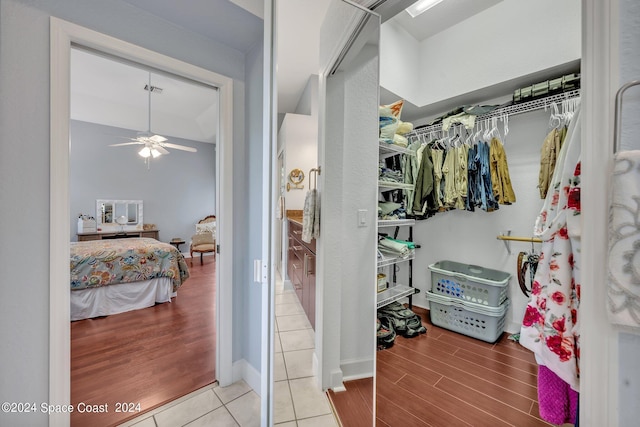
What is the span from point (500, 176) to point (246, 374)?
8.49 ft

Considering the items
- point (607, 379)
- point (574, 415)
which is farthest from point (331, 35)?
point (574, 415)

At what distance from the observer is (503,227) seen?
212 cm

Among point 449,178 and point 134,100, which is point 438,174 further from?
point 134,100

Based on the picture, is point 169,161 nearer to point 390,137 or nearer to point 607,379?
point 390,137

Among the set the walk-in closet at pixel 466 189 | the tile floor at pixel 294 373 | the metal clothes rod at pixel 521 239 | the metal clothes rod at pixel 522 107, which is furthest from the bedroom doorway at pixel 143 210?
the metal clothes rod at pixel 521 239

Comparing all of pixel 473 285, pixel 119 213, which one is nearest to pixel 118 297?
pixel 119 213

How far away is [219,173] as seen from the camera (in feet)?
5.38

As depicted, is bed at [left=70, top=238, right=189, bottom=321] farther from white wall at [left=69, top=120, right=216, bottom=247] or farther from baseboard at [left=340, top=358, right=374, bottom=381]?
baseboard at [left=340, top=358, right=374, bottom=381]

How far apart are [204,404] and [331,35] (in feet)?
7.57

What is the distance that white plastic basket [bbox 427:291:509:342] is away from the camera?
1.92m

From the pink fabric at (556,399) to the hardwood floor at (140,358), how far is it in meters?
1.85

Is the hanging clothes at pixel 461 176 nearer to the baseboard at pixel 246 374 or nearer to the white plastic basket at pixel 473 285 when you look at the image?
the white plastic basket at pixel 473 285

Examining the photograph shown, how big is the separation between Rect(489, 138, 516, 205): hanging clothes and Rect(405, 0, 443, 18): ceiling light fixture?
1189 millimetres

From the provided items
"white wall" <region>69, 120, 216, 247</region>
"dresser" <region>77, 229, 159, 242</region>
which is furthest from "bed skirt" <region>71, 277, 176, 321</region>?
"white wall" <region>69, 120, 216, 247</region>
